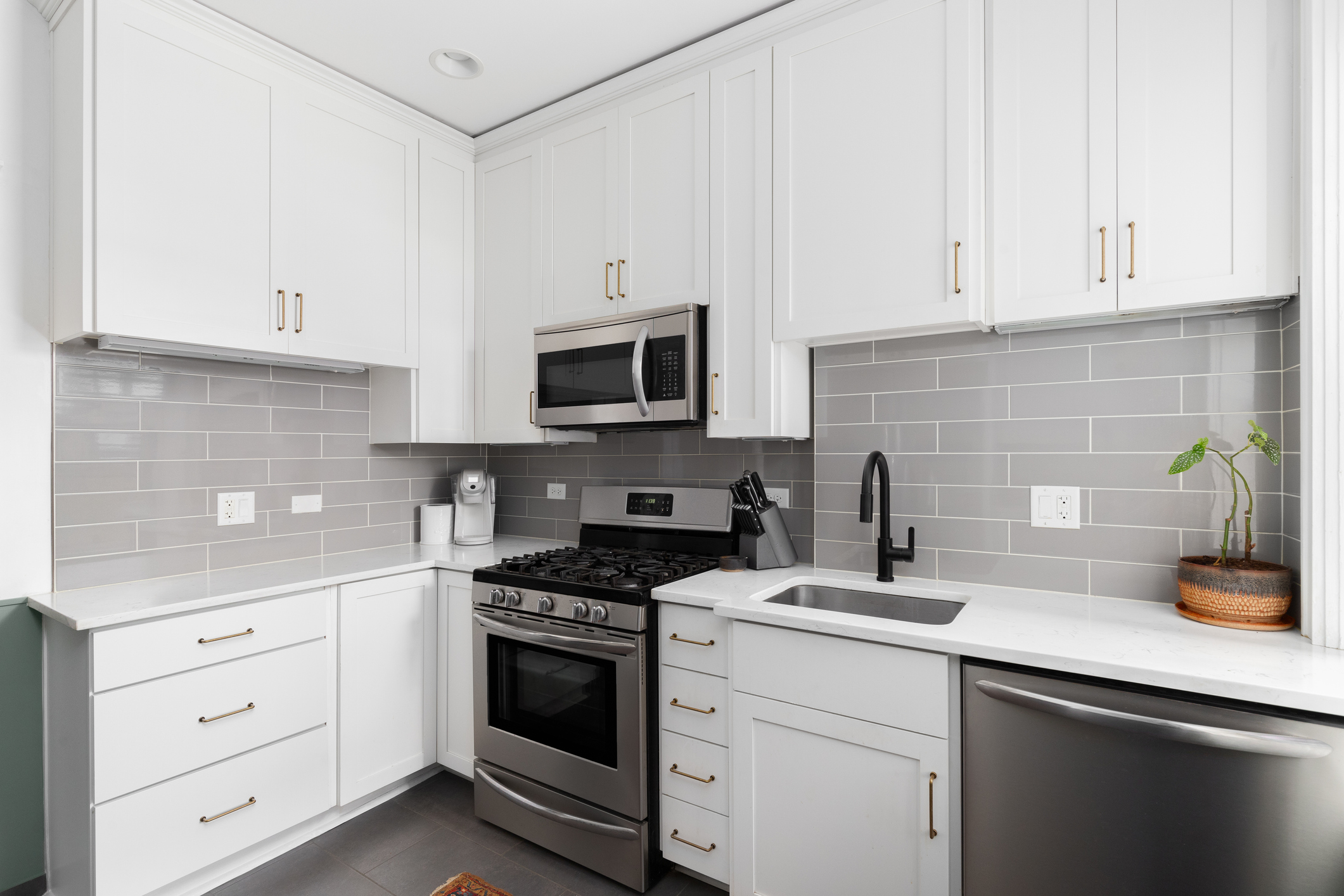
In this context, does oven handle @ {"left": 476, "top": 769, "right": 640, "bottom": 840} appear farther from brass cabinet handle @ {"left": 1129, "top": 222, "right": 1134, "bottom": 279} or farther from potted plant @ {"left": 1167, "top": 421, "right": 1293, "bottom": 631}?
brass cabinet handle @ {"left": 1129, "top": 222, "right": 1134, "bottom": 279}

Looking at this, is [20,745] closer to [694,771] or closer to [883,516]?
[694,771]

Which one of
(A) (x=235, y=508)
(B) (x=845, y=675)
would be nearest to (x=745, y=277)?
(B) (x=845, y=675)

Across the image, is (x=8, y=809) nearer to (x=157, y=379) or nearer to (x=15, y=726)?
(x=15, y=726)

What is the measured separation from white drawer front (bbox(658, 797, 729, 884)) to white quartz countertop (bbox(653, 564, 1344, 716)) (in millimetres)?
598

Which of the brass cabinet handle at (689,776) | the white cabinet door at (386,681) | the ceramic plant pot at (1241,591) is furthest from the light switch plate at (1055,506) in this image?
the white cabinet door at (386,681)

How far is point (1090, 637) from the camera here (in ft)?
4.68

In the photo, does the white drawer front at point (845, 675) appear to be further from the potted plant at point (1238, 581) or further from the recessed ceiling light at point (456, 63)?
the recessed ceiling light at point (456, 63)

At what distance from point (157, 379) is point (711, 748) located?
Result: 218cm

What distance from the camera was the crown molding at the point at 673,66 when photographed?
6.62ft

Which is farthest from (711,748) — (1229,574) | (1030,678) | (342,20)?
(342,20)

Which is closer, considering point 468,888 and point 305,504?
point 468,888

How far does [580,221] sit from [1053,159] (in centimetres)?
163

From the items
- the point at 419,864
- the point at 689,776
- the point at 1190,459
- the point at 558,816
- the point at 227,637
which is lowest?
the point at 419,864

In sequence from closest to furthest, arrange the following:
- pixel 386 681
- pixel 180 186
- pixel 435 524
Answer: pixel 180 186, pixel 386 681, pixel 435 524
